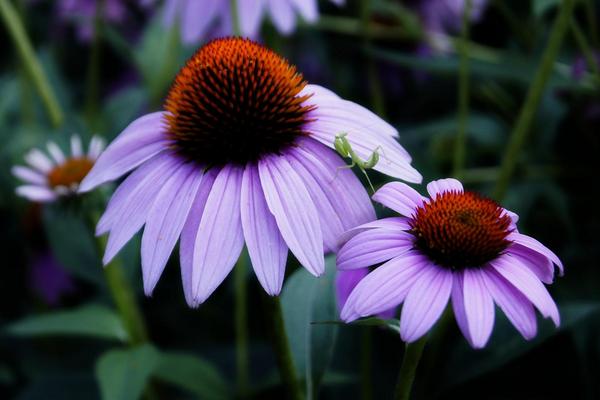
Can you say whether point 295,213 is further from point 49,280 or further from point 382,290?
point 49,280

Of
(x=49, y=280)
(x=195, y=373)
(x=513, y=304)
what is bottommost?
(x=49, y=280)

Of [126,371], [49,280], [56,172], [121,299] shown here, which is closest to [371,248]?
[126,371]

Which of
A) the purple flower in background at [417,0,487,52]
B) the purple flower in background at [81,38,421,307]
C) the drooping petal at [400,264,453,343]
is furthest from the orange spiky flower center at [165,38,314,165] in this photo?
the purple flower in background at [417,0,487,52]

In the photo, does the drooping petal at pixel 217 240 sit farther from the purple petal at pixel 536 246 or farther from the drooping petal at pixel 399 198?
the purple petal at pixel 536 246

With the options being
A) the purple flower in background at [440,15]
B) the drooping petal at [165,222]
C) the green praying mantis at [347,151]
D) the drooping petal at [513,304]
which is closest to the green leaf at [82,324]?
the drooping petal at [165,222]

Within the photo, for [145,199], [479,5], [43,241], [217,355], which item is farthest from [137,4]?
[145,199]

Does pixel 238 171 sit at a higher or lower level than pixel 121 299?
higher
